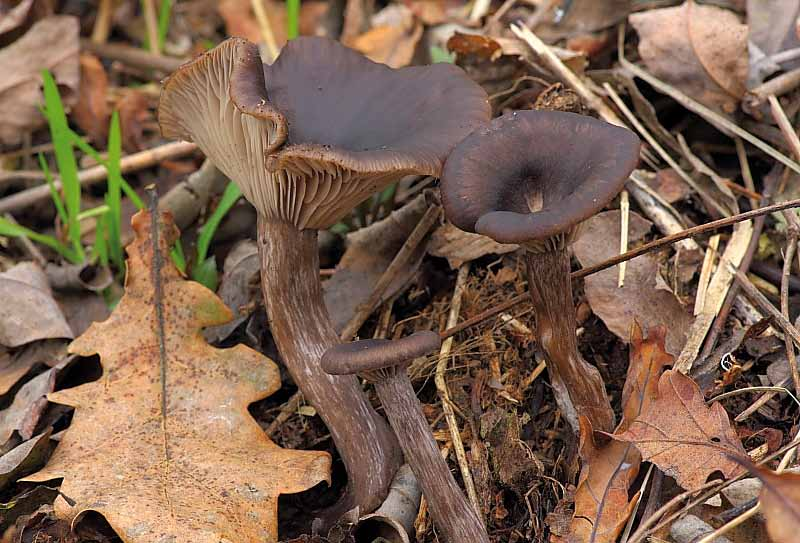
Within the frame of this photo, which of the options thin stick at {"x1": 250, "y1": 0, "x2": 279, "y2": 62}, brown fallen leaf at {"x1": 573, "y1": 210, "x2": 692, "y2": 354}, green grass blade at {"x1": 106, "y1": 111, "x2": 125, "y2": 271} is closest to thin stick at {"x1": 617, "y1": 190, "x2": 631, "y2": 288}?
brown fallen leaf at {"x1": 573, "y1": 210, "x2": 692, "y2": 354}

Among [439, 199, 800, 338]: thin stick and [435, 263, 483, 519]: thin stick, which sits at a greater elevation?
[439, 199, 800, 338]: thin stick

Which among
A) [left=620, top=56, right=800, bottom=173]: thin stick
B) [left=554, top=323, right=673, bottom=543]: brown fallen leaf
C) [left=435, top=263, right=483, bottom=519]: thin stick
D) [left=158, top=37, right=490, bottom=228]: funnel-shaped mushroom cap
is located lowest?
[left=435, top=263, right=483, bottom=519]: thin stick

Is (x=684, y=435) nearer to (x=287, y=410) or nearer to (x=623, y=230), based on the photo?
(x=623, y=230)

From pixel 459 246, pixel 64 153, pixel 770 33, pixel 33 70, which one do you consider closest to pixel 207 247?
pixel 64 153

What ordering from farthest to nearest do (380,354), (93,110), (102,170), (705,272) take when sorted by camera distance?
(93,110) → (102,170) → (705,272) → (380,354)

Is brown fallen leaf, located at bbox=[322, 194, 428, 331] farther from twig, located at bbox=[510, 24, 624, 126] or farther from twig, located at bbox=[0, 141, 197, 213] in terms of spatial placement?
twig, located at bbox=[0, 141, 197, 213]

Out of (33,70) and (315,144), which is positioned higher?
(315,144)
